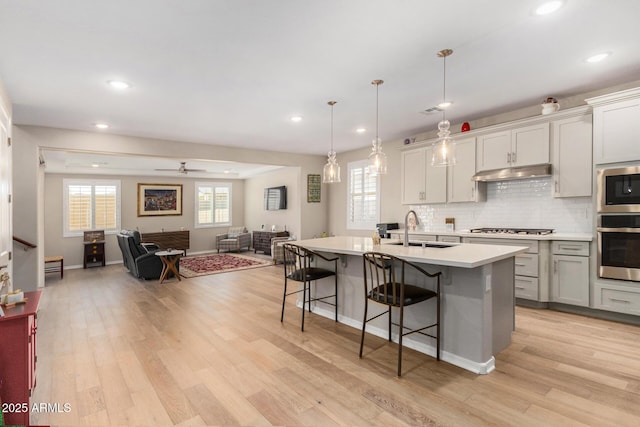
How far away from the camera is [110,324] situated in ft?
12.3

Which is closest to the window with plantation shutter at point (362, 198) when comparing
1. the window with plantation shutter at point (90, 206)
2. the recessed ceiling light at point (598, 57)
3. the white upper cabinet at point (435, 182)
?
the white upper cabinet at point (435, 182)

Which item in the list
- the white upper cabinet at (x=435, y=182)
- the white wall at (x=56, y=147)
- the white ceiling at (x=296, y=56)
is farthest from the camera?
the white upper cabinet at (x=435, y=182)

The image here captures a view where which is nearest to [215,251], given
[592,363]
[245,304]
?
[245,304]

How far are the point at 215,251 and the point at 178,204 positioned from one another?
74.0 inches

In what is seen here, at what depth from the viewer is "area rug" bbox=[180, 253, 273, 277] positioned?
6974 mm

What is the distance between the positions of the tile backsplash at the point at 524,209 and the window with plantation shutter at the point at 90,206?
8.38 m

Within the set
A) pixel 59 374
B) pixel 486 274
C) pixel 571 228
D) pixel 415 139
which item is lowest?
pixel 59 374

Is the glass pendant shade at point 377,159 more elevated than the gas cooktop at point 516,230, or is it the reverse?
the glass pendant shade at point 377,159

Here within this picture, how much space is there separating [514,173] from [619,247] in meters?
1.36

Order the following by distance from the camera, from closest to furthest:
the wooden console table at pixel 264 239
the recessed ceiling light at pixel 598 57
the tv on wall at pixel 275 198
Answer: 1. the recessed ceiling light at pixel 598 57
2. the wooden console table at pixel 264 239
3. the tv on wall at pixel 275 198

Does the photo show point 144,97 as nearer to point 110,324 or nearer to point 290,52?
point 290,52

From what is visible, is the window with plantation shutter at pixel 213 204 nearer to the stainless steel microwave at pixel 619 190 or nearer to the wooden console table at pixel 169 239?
the wooden console table at pixel 169 239

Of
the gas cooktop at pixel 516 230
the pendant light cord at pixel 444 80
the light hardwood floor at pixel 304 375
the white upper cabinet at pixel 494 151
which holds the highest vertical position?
the pendant light cord at pixel 444 80

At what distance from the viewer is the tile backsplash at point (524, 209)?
13.4 feet
